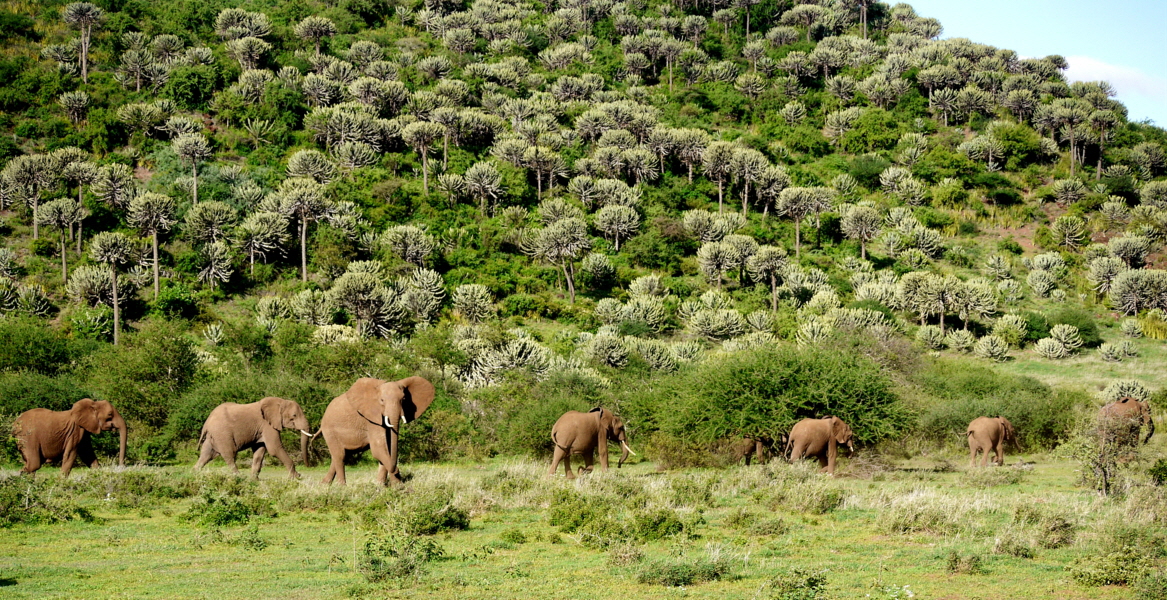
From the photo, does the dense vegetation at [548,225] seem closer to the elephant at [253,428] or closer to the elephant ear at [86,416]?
the elephant ear at [86,416]

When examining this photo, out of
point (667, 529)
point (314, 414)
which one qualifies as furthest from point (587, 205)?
point (667, 529)

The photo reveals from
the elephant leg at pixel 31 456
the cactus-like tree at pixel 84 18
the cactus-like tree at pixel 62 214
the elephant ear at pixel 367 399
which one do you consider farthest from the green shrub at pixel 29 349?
the cactus-like tree at pixel 84 18

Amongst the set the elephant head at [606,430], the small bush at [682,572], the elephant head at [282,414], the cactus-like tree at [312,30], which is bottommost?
the elephant head at [606,430]

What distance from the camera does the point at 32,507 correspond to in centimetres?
1440

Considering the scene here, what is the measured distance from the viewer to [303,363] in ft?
106

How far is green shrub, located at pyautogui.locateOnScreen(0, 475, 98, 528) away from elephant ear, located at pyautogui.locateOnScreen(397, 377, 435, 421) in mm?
5350

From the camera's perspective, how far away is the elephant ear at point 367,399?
17203 millimetres

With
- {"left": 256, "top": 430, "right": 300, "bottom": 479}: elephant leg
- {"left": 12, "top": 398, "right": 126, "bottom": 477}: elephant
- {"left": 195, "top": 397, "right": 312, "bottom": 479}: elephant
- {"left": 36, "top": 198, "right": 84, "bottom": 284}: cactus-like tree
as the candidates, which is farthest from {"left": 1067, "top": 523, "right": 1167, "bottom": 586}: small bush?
{"left": 36, "top": 198, "right": 84, "bottom": 284}: cactus-like tree

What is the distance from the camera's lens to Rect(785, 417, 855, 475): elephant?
20.4 m

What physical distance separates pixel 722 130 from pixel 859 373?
64812mm

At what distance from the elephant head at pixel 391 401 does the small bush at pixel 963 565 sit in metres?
9.36

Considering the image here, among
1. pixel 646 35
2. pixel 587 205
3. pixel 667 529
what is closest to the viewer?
pixel 667 529

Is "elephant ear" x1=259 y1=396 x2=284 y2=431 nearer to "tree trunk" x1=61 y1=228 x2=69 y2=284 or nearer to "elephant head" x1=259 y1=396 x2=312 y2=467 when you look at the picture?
"elephant head" x1=259 y1=396 x2=312 y2=467

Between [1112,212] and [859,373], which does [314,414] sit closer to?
[859,373]
